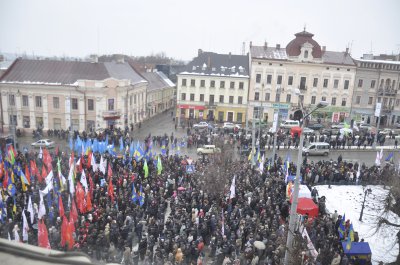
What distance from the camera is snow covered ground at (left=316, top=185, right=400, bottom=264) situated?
54.5 ft

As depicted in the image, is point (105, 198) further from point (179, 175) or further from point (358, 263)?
point (358, 263)

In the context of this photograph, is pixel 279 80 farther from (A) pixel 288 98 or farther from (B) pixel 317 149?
(B) pixel 317 149

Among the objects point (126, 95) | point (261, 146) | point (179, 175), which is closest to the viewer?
point (179, 175)

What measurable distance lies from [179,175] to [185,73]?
105 feet

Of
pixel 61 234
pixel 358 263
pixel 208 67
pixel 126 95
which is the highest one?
pixel 208 67

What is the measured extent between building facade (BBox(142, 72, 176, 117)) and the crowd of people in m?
31.8

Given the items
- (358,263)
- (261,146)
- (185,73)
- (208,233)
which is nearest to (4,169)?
(208,233)

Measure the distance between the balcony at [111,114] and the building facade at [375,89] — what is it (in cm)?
3556

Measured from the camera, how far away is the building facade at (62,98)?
40.4m

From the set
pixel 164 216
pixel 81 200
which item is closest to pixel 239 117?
pixel 164 216

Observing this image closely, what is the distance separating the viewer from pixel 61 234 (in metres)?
13.9

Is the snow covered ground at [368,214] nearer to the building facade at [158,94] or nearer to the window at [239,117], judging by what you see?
the window at [239,117]

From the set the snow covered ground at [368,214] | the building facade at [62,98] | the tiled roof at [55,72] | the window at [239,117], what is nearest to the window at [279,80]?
the window at [239,117]

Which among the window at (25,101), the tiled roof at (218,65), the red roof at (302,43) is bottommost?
the window at (25,101)
